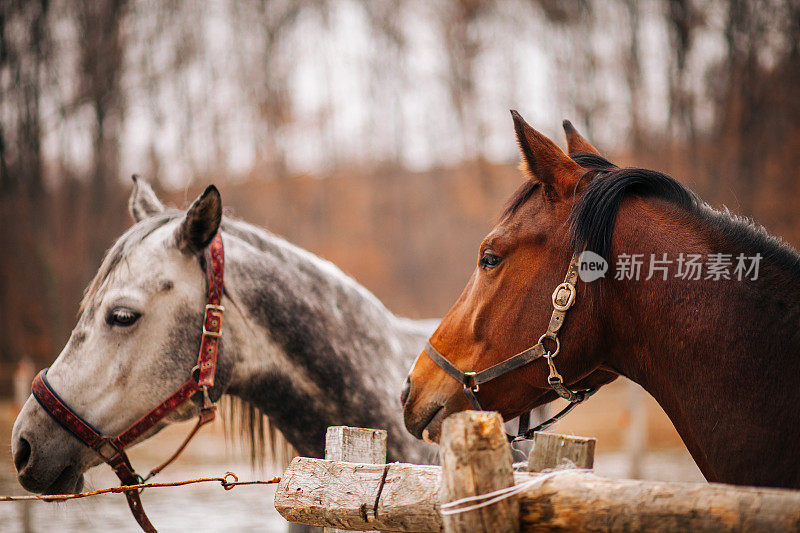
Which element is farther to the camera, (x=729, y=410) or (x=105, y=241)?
(x=105, y=241)

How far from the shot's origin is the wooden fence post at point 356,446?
6.11 ft

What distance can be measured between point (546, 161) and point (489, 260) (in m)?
0.36

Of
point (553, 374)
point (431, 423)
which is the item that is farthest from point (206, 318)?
point (553, 374)

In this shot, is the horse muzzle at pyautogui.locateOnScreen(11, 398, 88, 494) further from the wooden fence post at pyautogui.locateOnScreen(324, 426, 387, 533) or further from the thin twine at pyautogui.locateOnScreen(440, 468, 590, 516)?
the thin twine at pyautogui.locateOnScreen(440, 468, 590, 516)

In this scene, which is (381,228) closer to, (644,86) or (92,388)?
(644,86)

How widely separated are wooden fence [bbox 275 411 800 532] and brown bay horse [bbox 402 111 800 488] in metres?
0.40

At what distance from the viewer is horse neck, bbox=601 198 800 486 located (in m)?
1.59

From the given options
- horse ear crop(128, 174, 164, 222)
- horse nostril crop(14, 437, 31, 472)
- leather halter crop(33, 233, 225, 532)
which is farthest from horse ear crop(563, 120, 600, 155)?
horse nostril crop(14, 437, 31, 472)

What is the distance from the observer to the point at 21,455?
2355 millimetres

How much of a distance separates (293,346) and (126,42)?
1223cm

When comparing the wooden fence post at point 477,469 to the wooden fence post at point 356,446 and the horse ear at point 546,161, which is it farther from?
the horse ear at point 546,161

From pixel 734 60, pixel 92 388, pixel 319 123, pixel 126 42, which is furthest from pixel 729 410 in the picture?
pixel 319 123

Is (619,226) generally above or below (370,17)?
below

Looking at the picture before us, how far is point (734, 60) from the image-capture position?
1188 cm
